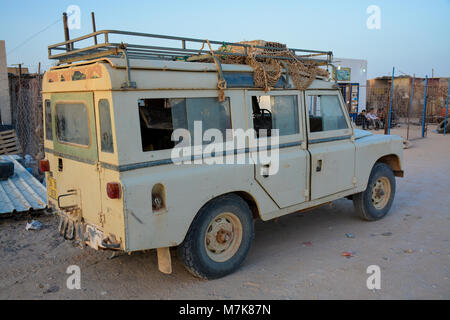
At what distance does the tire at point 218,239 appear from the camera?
3.72 metres

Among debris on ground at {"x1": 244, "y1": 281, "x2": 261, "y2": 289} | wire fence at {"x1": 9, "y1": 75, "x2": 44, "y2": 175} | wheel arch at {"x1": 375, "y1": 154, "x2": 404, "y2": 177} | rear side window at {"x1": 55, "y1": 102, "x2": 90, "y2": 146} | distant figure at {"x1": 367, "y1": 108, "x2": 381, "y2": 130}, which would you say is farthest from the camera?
distant figure at {"x1": 367, "y1": 108, "x2": 381, "y2": 130}

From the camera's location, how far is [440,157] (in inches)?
454

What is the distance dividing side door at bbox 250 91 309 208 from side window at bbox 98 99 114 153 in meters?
1.54

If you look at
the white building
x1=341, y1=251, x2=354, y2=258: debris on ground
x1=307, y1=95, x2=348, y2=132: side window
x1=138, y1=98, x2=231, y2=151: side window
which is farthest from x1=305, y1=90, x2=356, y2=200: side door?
the white building

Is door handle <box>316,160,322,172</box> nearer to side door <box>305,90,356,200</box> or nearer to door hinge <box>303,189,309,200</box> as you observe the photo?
side door <box>305,90,356,200</box>

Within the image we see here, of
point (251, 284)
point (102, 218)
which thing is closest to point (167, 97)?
point (102, 218)

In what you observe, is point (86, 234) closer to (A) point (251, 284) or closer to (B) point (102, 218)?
(B) point (102, 218)

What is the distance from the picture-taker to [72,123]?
12.6 feet

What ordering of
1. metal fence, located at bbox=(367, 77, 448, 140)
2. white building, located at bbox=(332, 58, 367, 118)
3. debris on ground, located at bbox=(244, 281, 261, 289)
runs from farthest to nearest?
metal fence, located at bbox=(367, 77, 448, 140) → white building, located at bbox=(332, 58, 367, 118) → debris on ground, located at bbox=(244, 281, 261, 289)

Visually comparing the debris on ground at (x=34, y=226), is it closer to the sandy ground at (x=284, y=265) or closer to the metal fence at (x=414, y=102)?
the sandy ground at (x=284, y=265)

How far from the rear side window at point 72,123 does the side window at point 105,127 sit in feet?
1.05

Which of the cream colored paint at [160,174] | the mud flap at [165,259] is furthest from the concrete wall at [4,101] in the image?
the mud flap at [165,259]

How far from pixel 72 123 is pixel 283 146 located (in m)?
2.31

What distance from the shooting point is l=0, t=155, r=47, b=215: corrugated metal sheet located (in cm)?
589
